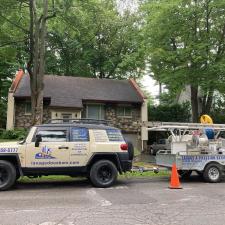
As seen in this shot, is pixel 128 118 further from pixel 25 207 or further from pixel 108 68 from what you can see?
pixel 25 207

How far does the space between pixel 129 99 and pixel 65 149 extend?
70.1 feet

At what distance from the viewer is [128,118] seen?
1340 inches

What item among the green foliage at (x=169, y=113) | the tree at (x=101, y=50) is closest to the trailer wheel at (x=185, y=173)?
the green foliage at (x=169, y=113)

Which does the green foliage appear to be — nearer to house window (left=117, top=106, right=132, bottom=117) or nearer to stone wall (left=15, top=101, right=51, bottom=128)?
house window (left=117, top=106, right=132, bottom=117)

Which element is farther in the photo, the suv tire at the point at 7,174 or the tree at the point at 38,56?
the tree at the point at 38,56

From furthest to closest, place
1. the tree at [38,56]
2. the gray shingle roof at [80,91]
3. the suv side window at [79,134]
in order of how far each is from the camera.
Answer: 1. the gray shingle roof at [80,91]
2. the tree at [38,56]
3. the suv side window at [79,134]

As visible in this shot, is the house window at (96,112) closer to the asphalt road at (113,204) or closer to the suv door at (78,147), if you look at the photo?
the asphalt road at (113,204)

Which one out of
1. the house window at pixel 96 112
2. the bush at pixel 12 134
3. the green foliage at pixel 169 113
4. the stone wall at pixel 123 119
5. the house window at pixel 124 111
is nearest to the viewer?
the bush at pixel 12 134

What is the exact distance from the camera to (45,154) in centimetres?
1250

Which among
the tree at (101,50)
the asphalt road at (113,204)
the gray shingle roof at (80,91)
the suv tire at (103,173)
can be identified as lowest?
the asphalt road at (113,204)

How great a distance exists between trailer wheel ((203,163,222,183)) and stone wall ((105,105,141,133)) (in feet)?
61.7

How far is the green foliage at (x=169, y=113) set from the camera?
123 feet

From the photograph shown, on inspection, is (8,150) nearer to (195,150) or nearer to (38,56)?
(195,150)

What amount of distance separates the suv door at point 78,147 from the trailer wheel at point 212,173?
4.66 meters
